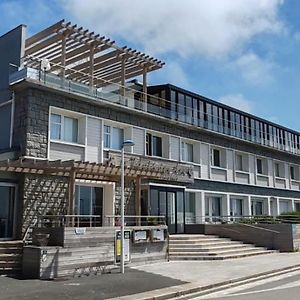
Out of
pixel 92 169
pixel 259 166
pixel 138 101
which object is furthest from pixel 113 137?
pixel 259 166

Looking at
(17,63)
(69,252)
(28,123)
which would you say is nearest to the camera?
(69,252)

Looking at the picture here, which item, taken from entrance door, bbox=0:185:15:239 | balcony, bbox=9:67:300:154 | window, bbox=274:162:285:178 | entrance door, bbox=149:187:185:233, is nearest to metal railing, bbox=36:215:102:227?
entrance door, bbox=0:185:15:239

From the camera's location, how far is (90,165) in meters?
17.7

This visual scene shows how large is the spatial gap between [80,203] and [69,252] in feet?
20.2

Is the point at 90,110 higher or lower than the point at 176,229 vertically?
higher

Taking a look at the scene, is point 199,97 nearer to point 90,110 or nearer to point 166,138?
point 166,138

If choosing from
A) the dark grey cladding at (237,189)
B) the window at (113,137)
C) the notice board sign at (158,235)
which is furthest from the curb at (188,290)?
the dark grey cladding at (237,189)

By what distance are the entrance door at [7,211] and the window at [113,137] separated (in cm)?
579

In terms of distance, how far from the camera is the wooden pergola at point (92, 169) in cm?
1695

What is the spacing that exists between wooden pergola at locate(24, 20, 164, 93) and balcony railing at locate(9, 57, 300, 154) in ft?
1.91

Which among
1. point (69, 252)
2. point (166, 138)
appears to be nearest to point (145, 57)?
point (166, 138)

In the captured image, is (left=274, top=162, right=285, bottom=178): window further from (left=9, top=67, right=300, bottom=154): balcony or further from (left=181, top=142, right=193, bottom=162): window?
(left=181, top=142, right=193, bottom=162): window

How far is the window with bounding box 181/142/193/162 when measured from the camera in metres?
28.2

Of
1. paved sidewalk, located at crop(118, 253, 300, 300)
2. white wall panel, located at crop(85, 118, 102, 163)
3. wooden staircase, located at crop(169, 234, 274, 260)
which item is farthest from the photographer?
white wall panel, located at crop(85, 118, 102, 163)
